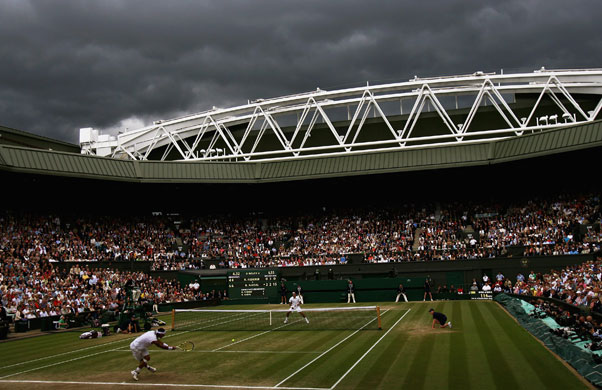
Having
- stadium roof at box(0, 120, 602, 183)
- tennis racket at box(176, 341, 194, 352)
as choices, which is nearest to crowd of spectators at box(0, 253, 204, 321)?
tennis racket at box(176, 341, 194, 352)

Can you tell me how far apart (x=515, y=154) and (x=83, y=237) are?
130 ft

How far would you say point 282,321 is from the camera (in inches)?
1217

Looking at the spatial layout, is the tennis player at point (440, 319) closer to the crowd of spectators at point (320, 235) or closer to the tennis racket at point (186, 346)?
the tennis racket at point (186, 346)

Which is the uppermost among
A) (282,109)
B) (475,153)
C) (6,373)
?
(282,109)

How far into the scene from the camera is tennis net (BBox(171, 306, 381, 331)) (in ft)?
89.5

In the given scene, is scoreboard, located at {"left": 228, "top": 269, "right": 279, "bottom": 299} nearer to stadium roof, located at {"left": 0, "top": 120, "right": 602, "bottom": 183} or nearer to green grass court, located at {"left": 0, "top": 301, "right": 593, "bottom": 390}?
stadium roof, located at {"left": 0, "top": 120, "right": 602, "bottom": 183}

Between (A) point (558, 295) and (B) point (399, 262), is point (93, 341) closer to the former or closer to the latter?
(A) point (558, 295)

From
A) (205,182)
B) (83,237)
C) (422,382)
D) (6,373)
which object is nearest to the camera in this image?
(422,382)

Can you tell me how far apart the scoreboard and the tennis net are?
9.83m

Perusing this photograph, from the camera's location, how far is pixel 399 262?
4819cm

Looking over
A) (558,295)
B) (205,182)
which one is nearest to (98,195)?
(205,182)

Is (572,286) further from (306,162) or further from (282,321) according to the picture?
(306,162)

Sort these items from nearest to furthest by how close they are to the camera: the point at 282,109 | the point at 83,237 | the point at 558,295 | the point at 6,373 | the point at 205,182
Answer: the point at 6,373, the point at 558,295, the point at 83,237, the point at 205,182, the point at 282,109

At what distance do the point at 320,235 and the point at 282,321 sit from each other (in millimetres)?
25996
